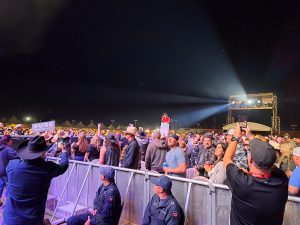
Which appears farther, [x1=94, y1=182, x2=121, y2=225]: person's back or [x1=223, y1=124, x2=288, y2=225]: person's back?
[x1=94, y1=182, x2=121, y2=225]: person's back

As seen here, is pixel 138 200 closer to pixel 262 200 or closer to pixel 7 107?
pixel 262 200

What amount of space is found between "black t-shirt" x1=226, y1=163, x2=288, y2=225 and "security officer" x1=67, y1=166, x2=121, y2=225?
2398 millimetres

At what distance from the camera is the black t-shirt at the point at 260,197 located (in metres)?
2.29

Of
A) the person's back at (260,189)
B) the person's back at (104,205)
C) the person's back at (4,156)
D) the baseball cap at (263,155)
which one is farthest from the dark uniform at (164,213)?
the person's back at (4,156)

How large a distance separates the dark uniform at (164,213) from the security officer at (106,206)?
27.1 inches

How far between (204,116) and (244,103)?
728 inches

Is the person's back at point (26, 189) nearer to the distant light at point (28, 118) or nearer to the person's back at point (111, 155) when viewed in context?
the person's back at point (111, 155)

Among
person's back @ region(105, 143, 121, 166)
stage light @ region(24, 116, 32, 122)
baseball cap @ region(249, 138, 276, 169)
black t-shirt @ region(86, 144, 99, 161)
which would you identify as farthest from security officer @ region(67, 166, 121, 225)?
stage light @ region(24, 116, 32, 122)

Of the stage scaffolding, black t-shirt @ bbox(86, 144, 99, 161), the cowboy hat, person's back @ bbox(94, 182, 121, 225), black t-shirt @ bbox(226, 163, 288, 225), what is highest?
the stage scaffolding

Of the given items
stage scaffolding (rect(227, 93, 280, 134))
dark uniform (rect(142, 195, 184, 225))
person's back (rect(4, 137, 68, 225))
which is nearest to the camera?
person's back (rect(4, 137, 68, 225))

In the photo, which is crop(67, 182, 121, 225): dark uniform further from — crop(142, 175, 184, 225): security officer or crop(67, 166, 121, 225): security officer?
crop(142, 175, 184, 225): security officer

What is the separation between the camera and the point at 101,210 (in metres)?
4.17

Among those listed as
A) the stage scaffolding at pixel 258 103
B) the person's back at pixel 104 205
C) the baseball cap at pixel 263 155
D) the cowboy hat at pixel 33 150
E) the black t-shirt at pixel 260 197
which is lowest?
the person's back at pixel 104 205

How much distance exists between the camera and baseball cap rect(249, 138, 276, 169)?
7.48ft
